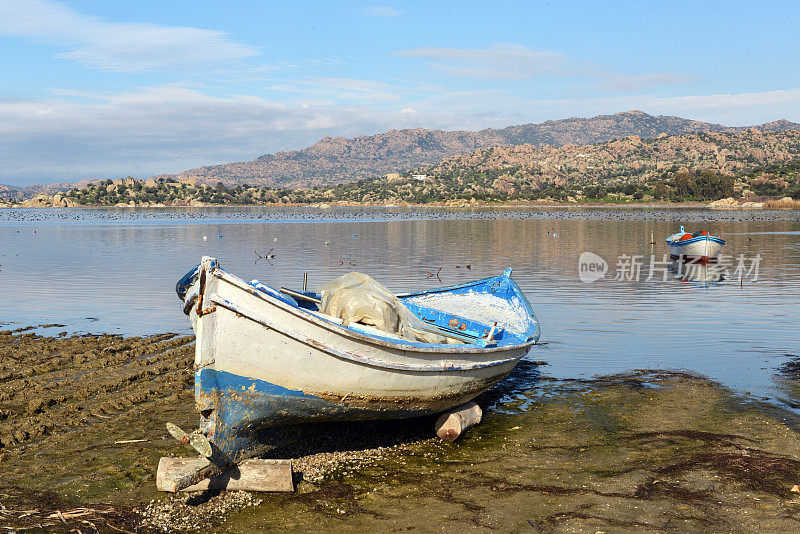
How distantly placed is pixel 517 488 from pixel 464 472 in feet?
3.25

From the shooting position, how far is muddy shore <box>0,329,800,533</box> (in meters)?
8.66

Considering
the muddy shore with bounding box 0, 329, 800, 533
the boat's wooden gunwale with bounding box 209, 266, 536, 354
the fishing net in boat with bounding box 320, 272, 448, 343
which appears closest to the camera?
the muddy shore with bounding box 0, 329, 800, 533

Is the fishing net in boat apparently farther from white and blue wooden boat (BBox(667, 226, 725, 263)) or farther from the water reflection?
white and blue wooden boat (BBox(667, 226, 725, 263))

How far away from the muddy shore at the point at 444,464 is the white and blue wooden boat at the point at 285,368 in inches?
33.9

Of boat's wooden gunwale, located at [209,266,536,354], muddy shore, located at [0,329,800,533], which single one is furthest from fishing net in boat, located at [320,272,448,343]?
muddy shore, located at [0,329,800,533]

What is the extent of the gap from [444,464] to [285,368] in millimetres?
3194

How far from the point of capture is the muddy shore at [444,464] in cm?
866

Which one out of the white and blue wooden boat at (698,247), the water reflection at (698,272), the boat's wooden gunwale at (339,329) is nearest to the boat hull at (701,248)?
the white and blue wooden boat at (698,247)

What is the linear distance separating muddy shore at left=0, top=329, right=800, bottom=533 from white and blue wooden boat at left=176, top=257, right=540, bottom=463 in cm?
86

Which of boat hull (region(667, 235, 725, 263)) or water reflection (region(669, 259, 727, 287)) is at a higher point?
boat hull (region(667, 235, 725, 263))

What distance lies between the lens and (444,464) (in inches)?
425

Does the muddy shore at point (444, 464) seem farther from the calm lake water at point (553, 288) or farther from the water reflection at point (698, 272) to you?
the water reflection at point (698, 272)

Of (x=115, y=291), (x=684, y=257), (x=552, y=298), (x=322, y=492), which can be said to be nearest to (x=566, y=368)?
(x=322, y=492)

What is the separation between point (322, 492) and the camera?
31.5ft
